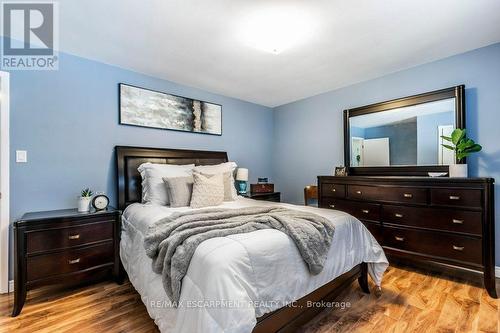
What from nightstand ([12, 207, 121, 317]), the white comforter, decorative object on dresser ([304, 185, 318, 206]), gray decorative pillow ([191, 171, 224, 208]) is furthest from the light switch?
decorative object on dresser ([304, 185, 318, 206])

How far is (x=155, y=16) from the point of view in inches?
76.2

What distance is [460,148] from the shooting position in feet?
7.89

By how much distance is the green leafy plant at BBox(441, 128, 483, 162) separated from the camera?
236 cm

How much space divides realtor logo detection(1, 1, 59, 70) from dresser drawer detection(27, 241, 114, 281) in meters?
1.84

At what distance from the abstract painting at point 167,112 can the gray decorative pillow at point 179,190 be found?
3.25 ft

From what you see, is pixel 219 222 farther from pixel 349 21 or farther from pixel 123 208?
→ pixel 349 21

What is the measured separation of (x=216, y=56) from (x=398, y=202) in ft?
8.50

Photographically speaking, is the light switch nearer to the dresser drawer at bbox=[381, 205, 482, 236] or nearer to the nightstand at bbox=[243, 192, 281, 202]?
the nightstand at bbox=[243, 192, 281, 202]

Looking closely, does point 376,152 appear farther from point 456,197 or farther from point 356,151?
point 456,197

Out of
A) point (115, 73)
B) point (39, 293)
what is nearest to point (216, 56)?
point (115, 73)

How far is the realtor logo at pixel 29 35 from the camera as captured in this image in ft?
6.28

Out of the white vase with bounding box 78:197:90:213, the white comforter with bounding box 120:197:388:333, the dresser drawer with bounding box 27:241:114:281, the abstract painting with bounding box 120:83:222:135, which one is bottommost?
the dresser drawer with bounding box 27:241:114:281

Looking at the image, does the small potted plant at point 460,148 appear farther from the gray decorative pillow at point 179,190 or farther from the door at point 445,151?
the gray decorative pillow at point 179,190

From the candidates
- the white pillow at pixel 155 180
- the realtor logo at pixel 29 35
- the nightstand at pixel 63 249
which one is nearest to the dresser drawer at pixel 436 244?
the white pillow at pixel 155 180
